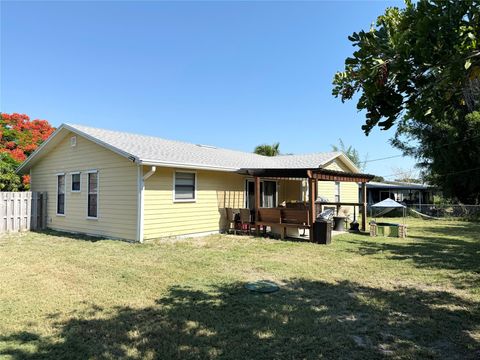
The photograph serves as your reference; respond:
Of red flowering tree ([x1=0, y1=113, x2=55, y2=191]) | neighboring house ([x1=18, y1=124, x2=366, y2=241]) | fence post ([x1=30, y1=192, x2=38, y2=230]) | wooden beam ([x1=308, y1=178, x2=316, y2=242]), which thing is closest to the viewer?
neighboring house ([x1=18, y1=124, x2=366, y2=241])

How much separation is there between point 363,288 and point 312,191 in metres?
5.68

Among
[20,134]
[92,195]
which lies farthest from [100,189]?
[20,134]

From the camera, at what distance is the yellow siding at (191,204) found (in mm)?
10391

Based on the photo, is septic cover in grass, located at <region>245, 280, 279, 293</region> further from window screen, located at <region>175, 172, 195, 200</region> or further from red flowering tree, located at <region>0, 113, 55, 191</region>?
red flowering tree, located at <region>0, 113, 55, 191</region>

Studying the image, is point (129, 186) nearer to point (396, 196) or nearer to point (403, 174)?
point (396, 196)

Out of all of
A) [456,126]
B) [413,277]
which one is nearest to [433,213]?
[456,126]

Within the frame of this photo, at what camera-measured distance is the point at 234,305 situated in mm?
4621

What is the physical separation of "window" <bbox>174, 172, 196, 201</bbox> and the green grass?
301cm

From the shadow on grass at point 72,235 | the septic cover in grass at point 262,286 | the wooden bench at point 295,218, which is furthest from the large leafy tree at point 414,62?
the shadow on grass at point 72,235

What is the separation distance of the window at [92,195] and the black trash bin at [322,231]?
25.5 ft

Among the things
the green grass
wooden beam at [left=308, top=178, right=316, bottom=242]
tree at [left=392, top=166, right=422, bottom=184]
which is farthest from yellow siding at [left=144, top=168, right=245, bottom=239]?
tree at [left=392, top=166, right=422, bottom=184]

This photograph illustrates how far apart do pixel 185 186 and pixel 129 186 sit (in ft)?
6.51

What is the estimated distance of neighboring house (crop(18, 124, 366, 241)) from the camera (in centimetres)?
1028

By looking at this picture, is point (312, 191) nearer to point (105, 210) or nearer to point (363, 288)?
point (363, 288)
